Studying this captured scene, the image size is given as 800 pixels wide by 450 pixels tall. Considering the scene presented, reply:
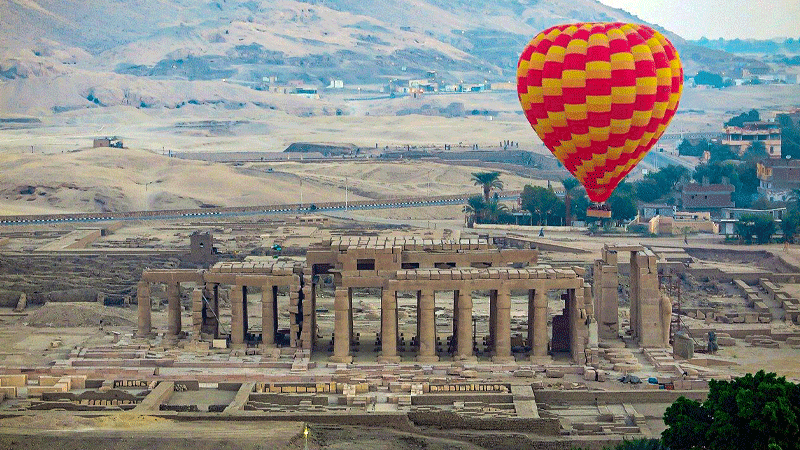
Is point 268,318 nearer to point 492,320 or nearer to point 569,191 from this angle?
point 492,320

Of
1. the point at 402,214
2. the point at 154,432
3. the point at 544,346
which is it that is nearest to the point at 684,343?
the point at 544,346

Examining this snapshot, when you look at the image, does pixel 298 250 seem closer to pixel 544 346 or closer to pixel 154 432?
pixel 544 346

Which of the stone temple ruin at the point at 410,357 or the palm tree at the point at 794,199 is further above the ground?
the palm tree at the point at 794,199

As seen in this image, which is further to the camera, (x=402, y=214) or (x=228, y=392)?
(x=402, y=214)

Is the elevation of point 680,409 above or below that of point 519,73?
below

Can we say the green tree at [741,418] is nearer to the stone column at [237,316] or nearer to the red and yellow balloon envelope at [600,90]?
the red and yellow balloon envelope at [600,90]

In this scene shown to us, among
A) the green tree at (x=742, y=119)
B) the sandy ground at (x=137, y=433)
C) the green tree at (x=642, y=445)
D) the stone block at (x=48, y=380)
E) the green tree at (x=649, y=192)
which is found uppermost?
the green tree at (x=742, y=119)

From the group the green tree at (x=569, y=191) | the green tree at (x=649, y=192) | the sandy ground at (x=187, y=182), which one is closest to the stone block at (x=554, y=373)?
the green tree at (x=569, y=191)

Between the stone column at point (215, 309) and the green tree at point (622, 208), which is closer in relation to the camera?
the stone column at point (215, 309)
